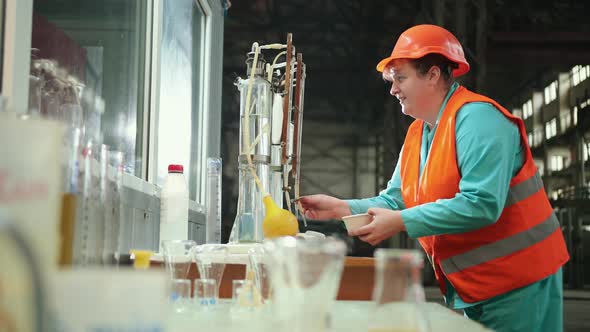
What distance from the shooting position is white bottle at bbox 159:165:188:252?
1.96m

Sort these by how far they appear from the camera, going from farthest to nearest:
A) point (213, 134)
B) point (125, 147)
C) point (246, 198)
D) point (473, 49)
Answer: point (473, 49) → point (213, 134) → point (125, 147) → point (246, 198)

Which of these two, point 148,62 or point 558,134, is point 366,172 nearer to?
point 558,134

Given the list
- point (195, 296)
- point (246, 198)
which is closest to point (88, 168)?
point (195, 296)

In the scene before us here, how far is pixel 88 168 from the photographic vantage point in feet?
2.72

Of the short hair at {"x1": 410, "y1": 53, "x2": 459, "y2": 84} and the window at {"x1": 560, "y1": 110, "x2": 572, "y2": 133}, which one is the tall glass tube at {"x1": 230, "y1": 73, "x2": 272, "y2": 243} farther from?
the window at {"x1": 560, "y1": 110, "x2": 572, "y2": 133}

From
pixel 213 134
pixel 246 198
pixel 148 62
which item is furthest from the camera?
pixel 213 134

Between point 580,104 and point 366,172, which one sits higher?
point 580,104

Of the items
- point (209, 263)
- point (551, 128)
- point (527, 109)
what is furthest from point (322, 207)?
point (527, 109)

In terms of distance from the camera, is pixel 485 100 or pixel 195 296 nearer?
pixel 195 296

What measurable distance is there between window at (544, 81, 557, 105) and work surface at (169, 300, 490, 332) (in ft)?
37.3

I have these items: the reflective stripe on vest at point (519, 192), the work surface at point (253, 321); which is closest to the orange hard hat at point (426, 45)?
the reflective stripe on vest at point (519, 192)

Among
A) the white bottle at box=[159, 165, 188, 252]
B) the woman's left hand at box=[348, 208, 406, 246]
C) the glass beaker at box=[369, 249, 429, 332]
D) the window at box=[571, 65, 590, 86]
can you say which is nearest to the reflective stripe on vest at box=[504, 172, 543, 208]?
Result: the woman's left hand at box=[348, 208, 406, 246]

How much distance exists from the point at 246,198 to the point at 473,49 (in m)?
8.06

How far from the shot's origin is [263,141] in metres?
2.04
